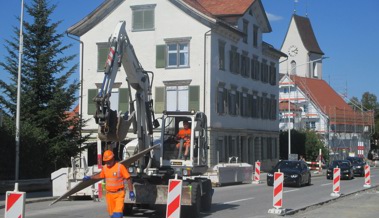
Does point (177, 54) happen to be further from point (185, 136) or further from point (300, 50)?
point (300, 50)

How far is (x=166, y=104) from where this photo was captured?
143ft

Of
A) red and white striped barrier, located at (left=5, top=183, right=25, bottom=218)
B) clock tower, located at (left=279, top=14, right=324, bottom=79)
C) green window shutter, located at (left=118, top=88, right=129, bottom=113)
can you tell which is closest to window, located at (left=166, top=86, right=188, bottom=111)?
green window shutter, located at (left=118, top=88, right=129, bottom=113)

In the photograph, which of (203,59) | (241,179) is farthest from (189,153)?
(203,59)

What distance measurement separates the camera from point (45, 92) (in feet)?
96.2

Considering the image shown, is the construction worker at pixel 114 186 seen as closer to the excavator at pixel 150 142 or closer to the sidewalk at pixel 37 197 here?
the excavator at pixel 150 142

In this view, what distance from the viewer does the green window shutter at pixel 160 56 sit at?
43.7 metres

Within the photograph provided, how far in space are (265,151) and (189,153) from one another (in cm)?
3826

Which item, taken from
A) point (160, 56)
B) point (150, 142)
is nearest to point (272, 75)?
point (160, 56)

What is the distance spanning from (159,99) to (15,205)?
34284 millimetres

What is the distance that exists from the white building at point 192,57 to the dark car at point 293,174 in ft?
31.3

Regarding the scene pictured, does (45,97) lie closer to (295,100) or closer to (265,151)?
(265,151)

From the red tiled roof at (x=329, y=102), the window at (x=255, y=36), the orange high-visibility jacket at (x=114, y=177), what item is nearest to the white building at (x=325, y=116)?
the red tiled roof at (x=329, y=102)

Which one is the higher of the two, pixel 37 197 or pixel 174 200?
pixel 174 200

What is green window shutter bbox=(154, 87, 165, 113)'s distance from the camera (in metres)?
43.7
